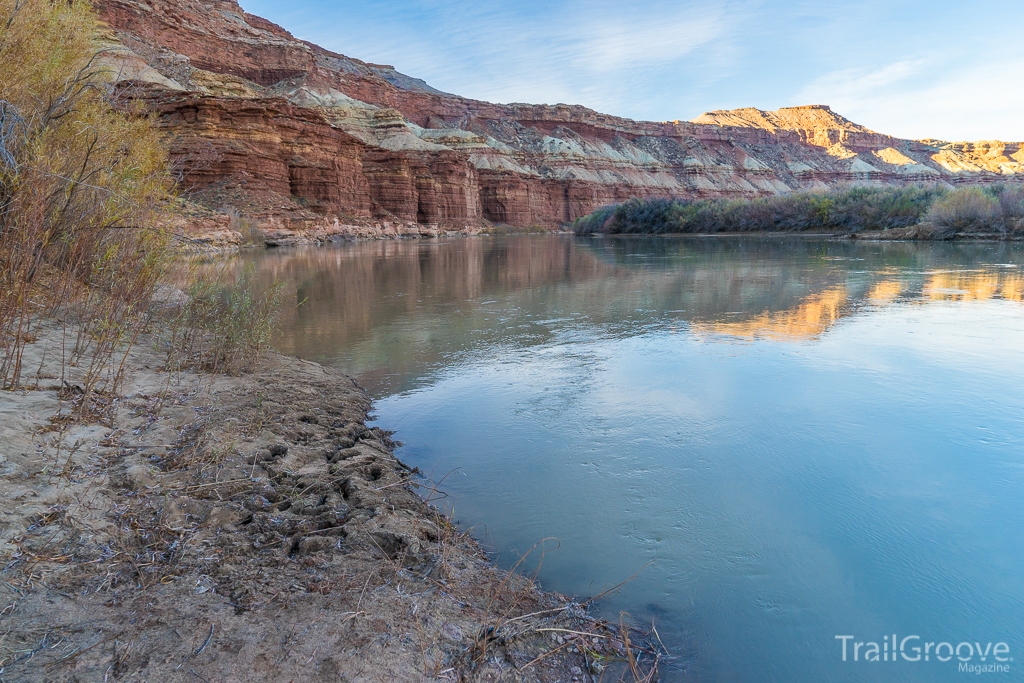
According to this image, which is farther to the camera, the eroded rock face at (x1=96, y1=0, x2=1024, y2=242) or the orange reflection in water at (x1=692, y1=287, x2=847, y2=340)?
the eroded rock face at (x1=96, y1=0, x2=1024, y2=242)

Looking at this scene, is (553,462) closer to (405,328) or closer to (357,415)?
(357,415)

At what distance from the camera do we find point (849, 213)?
32219mm

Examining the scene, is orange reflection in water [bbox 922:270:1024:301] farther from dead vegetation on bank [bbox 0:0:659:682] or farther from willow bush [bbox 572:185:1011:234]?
willow bush [bbox 572:185:1011:234]

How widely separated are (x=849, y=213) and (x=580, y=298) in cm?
2811

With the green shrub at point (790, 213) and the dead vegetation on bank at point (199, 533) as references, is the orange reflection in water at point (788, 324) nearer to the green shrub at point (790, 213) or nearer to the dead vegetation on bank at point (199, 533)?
the dead vegetation on bank at point (199, 533)

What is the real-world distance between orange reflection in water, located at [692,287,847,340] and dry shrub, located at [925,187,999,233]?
20370mm

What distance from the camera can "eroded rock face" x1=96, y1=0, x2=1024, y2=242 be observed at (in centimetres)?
3706

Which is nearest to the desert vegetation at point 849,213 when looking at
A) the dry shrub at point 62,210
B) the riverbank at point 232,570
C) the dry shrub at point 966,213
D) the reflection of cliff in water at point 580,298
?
the dry shrub at point 966,213

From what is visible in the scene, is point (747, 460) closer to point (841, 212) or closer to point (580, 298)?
point (580, 298)

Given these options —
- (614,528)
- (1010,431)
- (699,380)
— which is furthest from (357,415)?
(1010,431)

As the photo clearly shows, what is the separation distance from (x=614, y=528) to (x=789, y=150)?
403 ft

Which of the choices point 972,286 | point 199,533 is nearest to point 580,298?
point 972,286

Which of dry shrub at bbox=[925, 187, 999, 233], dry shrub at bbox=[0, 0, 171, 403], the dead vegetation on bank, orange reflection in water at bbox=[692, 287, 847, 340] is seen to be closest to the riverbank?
the dead vegetation on bank

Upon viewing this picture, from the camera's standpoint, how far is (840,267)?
15375mm
